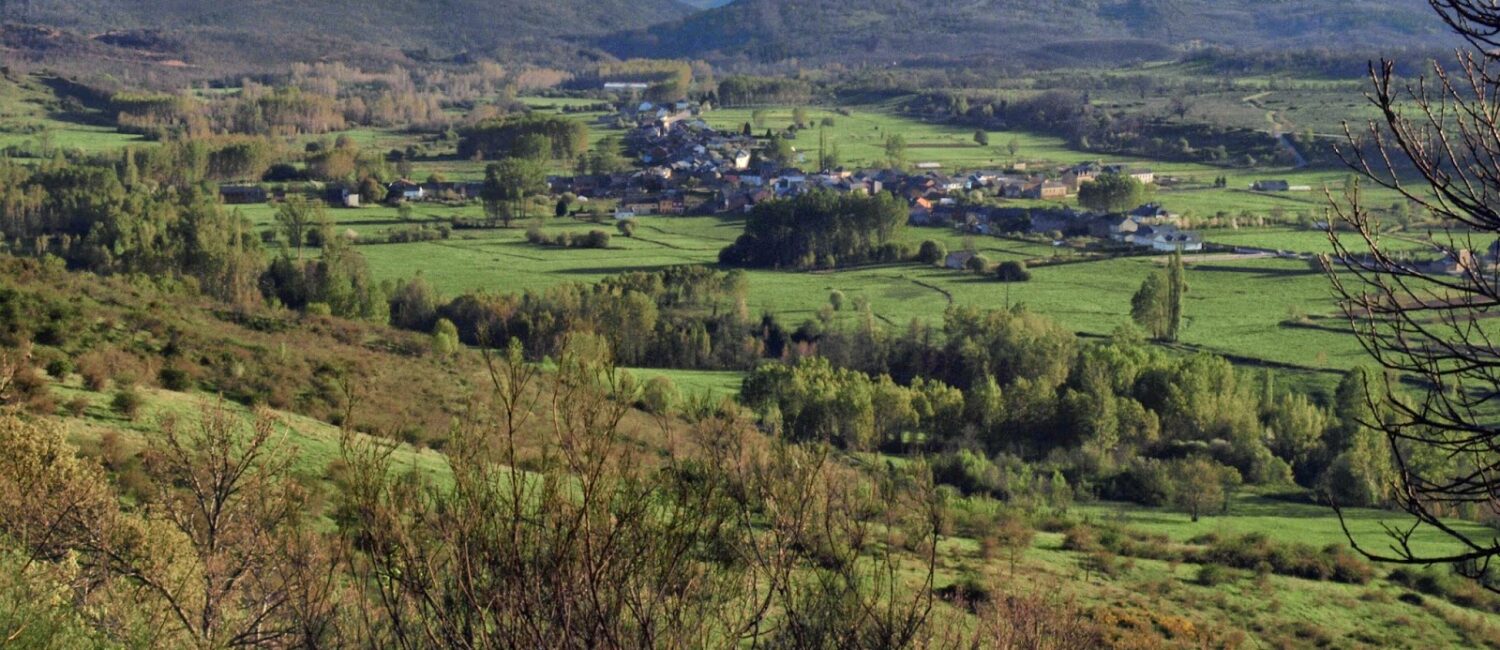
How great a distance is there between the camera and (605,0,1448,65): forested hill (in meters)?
158

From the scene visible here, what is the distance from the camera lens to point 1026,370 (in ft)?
117

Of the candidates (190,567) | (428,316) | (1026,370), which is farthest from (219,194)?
(190,567)

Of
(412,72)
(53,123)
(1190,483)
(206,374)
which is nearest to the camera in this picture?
(206,374)

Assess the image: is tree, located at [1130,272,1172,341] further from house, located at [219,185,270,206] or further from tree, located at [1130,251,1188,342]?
house, located at [219,185,270,206]

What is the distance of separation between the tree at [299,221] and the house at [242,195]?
13.4m

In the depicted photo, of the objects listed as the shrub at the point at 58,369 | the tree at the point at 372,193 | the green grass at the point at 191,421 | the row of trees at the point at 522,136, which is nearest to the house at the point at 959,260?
the tree at the point at 372,193

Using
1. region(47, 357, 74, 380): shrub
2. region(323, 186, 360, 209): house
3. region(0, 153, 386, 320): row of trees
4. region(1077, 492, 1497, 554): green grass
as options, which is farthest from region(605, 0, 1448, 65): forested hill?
region(47, 357, 74, 380): shrub

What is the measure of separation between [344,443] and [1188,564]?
60.1 feet

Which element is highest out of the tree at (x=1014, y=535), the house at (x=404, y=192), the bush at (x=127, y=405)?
the bush at (x=127, y=405)

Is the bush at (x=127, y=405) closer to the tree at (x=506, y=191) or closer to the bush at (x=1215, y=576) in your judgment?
the bush at (x=1215, y=576)

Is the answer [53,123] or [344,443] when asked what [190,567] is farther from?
[53,123]

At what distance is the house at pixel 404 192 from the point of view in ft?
228

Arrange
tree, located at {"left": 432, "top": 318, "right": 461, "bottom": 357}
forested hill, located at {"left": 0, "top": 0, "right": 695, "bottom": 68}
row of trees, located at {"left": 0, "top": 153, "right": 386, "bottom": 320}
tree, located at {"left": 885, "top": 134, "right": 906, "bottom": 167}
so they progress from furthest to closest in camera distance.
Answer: forested hill, located at {"left": 0, "top": 0, "right": 695, "bottom": 68}
tree, located at {"left": 885, "top": 134, "right": 906, "bottom": 167}
row of trees, located at {"left": 0, "top": 153, "right": 386, "bottom": 320}
tree, located at {"left": 432, "top": 318, "right": 461, "bottom": 357}

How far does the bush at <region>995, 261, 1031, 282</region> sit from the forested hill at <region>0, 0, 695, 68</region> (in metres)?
117
